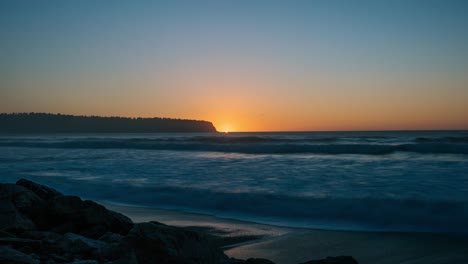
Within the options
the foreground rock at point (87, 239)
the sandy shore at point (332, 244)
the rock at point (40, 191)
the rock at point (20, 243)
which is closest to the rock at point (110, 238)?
the foreground rock at point (87, 239)

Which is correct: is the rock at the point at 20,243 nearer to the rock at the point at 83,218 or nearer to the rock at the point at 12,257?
the rock at the point at 12,257

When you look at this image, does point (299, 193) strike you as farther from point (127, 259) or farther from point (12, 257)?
point (12, 257)

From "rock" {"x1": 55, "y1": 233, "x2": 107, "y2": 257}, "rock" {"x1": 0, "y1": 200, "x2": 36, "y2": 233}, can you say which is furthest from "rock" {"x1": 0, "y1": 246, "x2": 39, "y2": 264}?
"rock" {"x1": 0, "y1": 200, "x2": 36, "y2": 233}

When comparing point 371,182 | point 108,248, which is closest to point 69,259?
point 108,248

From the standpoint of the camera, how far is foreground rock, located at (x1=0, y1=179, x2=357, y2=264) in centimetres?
272

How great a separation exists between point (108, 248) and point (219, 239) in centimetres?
170

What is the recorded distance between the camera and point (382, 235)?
4621 millimetres

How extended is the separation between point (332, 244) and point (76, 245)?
247cm

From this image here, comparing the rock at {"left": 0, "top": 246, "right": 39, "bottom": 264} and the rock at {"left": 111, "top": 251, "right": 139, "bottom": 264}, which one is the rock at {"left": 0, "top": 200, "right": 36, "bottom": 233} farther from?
the rock at {"left": 111, "top": 251, "right": 139, "bottom": 264}

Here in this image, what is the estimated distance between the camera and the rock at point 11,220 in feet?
11.0

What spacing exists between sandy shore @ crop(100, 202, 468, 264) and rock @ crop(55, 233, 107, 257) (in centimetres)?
127

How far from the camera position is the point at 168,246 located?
2738 millimetres

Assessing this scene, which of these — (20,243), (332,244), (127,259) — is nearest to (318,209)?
(332,244)

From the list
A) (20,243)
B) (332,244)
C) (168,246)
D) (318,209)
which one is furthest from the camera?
(318,209)
